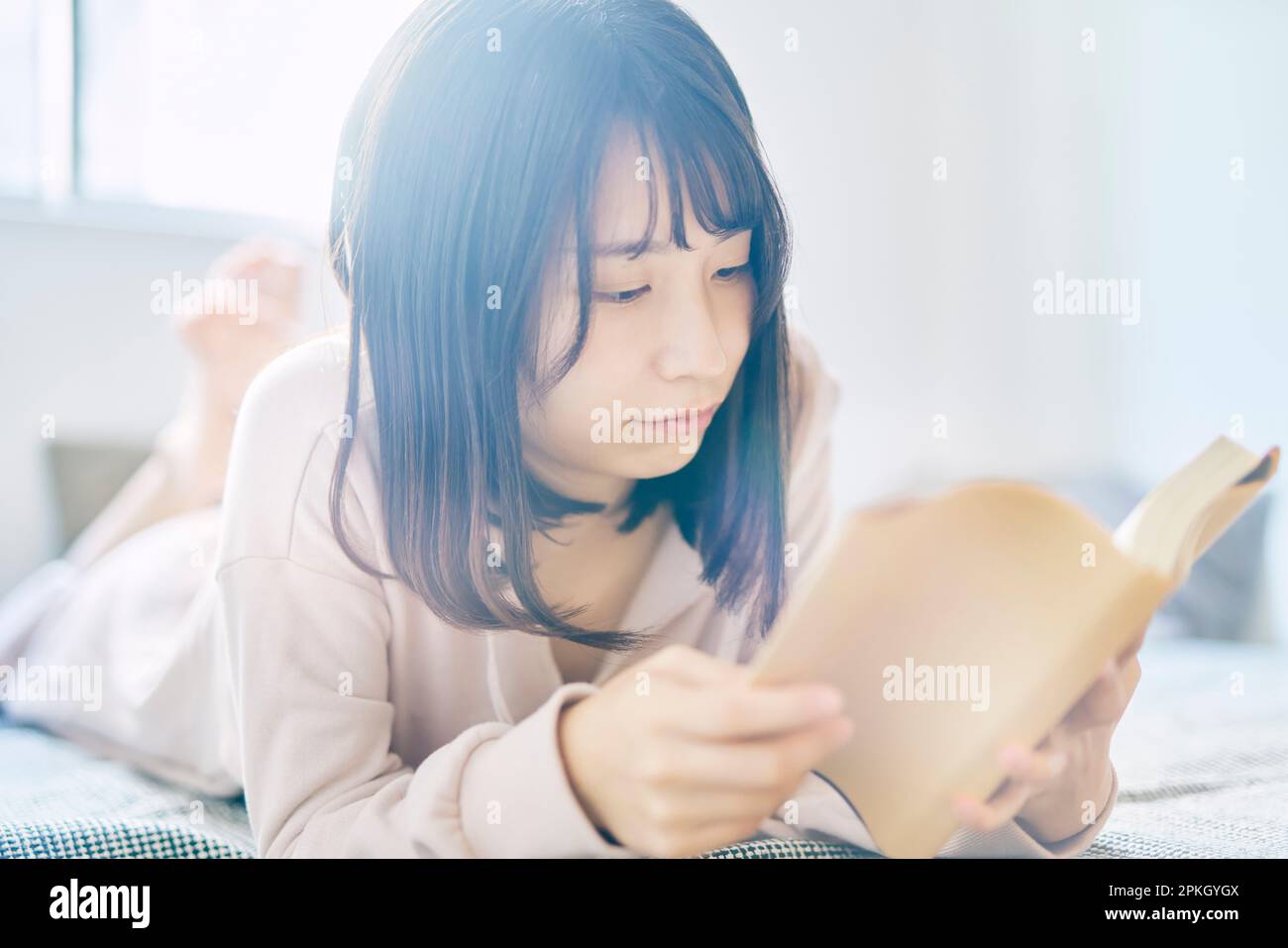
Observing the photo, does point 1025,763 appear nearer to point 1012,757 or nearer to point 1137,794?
point 1012,757

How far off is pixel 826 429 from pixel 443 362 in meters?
0.35

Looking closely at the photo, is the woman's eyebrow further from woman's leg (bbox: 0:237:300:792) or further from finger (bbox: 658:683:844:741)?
woman's leg (bbox: 0:237:300:792)

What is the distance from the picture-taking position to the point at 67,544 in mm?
1797

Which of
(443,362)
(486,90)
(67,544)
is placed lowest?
(67,544)

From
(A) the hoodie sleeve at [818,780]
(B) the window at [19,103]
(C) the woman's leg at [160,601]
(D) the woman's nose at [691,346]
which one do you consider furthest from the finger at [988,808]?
(B) the window at [19,103]

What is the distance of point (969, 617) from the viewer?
397 mm

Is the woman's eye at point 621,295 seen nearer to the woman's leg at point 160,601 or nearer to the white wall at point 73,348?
the woman's leg at point 160,601

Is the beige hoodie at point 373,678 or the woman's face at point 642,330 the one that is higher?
the woman's face at point 642,330

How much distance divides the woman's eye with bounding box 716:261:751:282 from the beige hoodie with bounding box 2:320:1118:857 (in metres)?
0.19

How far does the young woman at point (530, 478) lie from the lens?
1.43 ft

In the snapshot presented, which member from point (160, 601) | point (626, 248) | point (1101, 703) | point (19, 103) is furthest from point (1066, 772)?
point (19, 103)

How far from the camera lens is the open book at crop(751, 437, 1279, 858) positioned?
351 mm
